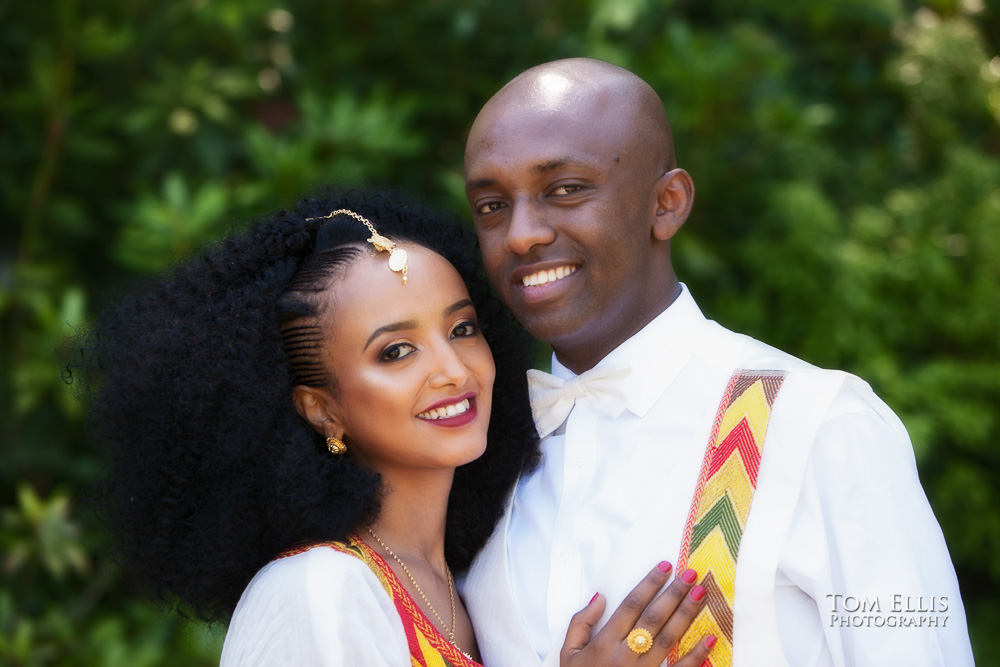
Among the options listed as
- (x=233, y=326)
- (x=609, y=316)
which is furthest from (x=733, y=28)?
(x=233, y=326)

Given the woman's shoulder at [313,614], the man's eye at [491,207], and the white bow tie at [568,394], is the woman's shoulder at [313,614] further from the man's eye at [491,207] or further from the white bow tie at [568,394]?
the man's eye at [491,207]

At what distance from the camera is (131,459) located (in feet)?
8.40

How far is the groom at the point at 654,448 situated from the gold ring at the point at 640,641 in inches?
4.5

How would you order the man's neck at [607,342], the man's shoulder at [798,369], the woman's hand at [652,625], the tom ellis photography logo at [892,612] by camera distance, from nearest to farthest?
the tom ellis photography logo at [892,612]
the woman's hand at [652,625]
the man's shoulder at [798,369]
the man's neck at [607,342]

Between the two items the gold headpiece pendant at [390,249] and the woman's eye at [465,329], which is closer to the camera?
the gold headpiece pendant at [390,249]

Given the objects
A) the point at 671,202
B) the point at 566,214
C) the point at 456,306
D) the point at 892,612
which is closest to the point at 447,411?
the point at 456,306

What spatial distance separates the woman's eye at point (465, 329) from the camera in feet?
8.63

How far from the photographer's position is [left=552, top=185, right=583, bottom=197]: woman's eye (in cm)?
252

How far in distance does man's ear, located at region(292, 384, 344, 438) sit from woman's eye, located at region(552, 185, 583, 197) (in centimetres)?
81

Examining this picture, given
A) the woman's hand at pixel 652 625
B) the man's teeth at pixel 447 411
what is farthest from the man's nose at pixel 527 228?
the woman's hand at pixel 652 625

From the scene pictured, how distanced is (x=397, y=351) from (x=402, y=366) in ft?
0.14

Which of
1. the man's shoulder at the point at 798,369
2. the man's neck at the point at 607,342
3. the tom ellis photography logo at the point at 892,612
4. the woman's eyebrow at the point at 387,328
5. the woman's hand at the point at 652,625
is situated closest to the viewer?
the tom ellis photography logo at the point at 892,612

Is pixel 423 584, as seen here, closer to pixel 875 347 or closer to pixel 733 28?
pixel 875 347

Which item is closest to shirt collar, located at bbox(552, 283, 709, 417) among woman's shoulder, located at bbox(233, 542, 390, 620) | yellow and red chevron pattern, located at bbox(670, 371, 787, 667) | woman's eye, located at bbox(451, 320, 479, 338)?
yellow and red chevron pattern, located at bbox(670, 371, 787, 667)
